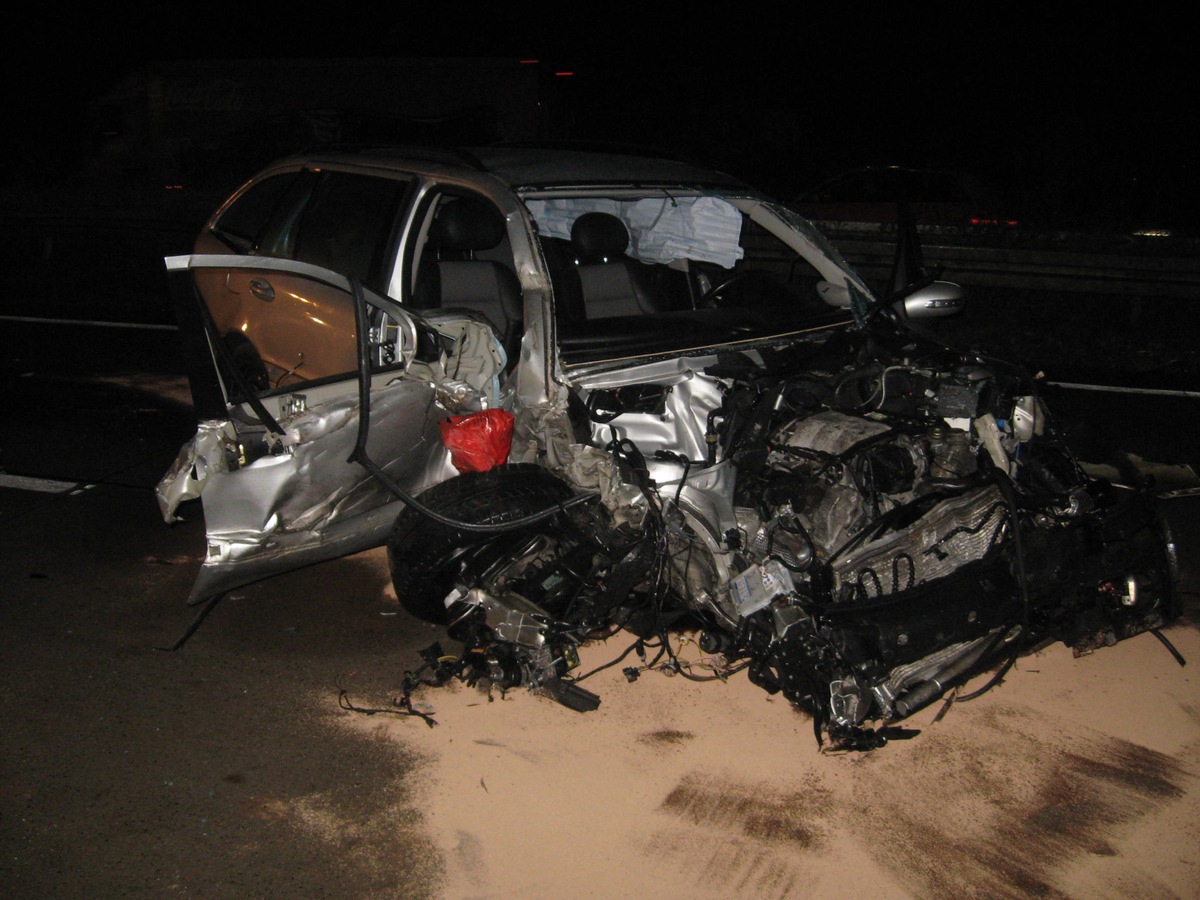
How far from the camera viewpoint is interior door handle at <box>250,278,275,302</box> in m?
4.38

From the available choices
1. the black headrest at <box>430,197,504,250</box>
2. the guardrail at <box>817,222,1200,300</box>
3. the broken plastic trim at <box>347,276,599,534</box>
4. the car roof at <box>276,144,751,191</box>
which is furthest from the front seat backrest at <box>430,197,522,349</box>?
the guardrail at <box>817,222,1200,300</box>

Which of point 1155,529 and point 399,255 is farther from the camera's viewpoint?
point 399,255

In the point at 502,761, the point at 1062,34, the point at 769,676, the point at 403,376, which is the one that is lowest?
the point at 502,761

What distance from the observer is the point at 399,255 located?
14.9 ft

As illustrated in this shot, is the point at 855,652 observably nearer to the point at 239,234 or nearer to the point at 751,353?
the point at 751,353

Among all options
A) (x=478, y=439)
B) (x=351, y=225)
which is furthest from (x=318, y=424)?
(x=351, y=225)

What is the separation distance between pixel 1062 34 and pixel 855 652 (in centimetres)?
2068

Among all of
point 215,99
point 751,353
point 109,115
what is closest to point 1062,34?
point 215,99

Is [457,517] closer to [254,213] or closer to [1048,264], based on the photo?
[254,213]

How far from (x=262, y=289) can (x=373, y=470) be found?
1.25m

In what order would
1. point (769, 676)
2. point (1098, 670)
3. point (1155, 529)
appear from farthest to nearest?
point (1098, 670), point (1155, 529), point (769, 676)

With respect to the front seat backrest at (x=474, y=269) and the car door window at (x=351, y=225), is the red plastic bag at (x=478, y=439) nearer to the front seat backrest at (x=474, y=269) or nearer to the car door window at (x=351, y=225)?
the front seat backrest at (x=474, y=269)

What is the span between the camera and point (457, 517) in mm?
3635

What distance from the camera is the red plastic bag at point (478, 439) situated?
3746 mm
